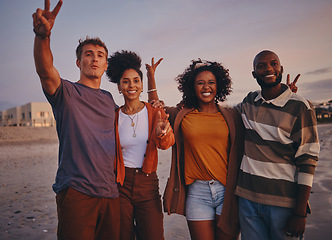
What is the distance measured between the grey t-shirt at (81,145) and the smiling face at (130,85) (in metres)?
0.61

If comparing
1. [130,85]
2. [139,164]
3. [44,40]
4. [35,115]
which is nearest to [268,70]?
[130,85]

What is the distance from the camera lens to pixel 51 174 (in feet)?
33.5

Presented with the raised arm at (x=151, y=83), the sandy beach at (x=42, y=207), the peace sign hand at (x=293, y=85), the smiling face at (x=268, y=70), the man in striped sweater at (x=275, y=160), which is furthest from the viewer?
the sandy beach at (x=42, y=207)

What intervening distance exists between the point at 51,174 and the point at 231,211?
29.8 feet

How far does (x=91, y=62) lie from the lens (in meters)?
3.00

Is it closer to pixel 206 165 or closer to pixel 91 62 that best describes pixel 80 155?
pixel 91 62

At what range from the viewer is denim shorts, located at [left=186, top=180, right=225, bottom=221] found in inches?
117

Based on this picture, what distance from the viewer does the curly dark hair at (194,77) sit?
3.45 m

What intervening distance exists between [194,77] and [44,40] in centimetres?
189

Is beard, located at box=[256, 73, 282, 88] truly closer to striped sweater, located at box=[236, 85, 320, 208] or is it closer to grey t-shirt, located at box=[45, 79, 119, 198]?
striped sweater, located at box=[236, 85, 320, 208]

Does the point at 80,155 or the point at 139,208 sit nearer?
the point at 80,155

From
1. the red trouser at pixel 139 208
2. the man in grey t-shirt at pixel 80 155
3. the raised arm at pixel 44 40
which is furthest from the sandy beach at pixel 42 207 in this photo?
the raised arm at pixel 44 40

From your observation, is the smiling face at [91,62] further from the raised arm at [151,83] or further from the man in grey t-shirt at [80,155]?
the raised arm at [151,83]

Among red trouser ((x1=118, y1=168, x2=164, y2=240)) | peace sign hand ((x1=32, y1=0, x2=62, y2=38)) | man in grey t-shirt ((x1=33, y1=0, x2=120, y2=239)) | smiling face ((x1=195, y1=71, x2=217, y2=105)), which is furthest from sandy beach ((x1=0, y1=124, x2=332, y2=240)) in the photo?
peace sign hand ((x1=32, y1=0, x2=62, y2=38))
